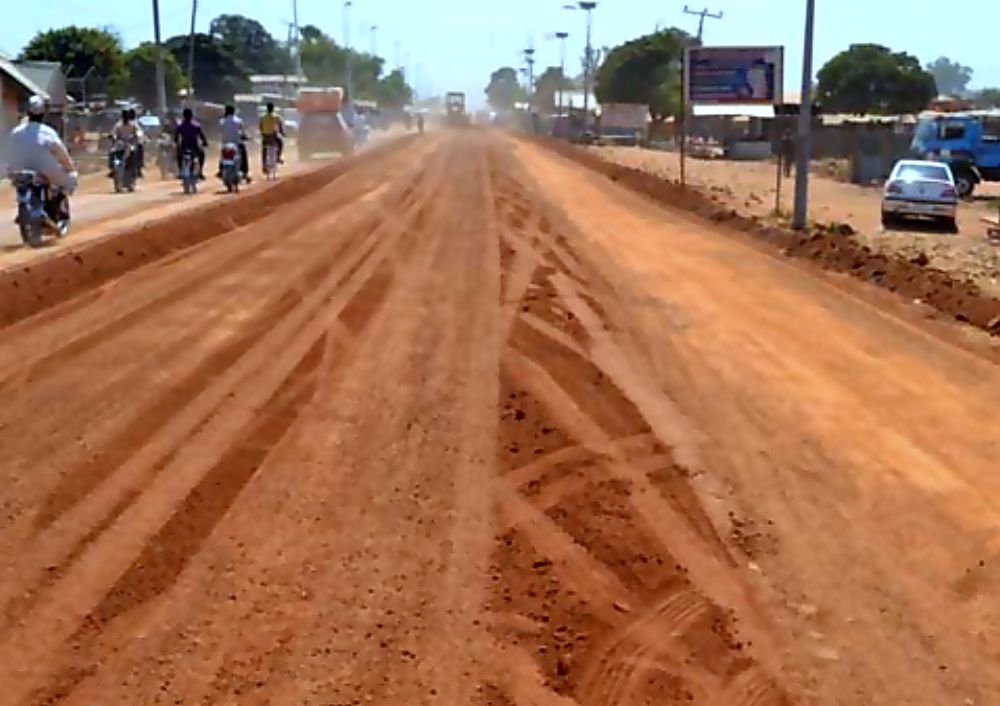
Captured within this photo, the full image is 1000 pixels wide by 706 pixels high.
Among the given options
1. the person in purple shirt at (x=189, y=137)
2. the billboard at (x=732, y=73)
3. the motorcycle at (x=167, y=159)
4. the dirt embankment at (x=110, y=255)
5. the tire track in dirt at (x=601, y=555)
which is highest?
the billboard at (x=732, y=73)

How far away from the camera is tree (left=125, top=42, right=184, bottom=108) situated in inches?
3526

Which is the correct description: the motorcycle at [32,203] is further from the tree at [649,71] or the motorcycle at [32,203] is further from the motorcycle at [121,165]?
the tree at [649,71]

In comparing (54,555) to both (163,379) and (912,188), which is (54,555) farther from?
(912,188)

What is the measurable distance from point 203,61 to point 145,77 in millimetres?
12057

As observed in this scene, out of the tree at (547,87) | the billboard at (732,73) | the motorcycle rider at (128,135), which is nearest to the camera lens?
the motorcycle rider at (128,135)

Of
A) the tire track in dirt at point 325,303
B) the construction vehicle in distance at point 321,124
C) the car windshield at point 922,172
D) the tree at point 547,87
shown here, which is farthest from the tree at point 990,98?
the tire track in dirt at point 325,303

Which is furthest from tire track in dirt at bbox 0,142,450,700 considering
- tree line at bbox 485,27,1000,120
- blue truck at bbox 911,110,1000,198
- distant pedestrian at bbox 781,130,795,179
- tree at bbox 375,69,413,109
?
tree at bbox 375,69,413,109

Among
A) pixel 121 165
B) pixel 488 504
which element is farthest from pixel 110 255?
pixel 121 165

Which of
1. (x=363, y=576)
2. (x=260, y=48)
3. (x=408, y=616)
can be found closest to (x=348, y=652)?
(x=408, y=616)

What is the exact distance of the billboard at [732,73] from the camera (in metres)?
45.9

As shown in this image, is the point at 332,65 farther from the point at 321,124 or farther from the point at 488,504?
the point at 488,504

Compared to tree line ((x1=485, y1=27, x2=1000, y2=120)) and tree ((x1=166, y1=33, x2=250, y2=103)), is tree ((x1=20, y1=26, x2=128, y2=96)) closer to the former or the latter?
tree ((x1=166, y1=33, x2=250, y2=103))

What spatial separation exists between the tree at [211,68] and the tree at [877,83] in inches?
1761

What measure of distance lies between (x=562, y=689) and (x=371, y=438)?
379cm
